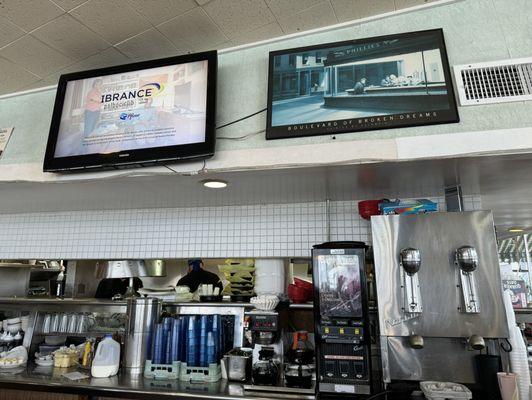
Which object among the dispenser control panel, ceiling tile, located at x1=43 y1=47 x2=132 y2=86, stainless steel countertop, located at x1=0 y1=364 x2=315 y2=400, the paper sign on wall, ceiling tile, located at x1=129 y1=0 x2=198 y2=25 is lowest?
stainless steel countertop, located at x1=0 y1=364 x2=315 y2=400

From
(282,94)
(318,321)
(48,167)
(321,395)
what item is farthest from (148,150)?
(321,395)

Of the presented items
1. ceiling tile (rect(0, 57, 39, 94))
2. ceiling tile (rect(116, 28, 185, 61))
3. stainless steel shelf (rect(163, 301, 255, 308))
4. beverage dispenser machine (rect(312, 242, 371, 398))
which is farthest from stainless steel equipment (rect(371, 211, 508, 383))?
ceiling tile (rect(0, 57, 39, 94))

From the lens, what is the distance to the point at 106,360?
228cm

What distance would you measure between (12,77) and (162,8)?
146 centimetres

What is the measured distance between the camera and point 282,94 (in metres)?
2.12

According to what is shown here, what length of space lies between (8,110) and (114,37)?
51.0 inches

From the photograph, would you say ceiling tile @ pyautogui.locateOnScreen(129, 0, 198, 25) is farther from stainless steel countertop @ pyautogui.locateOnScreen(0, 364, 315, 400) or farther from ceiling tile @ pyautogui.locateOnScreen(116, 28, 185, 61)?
stainless steel countertop @ pyautogui.locateOnScreen(0, 364, 315, 400)

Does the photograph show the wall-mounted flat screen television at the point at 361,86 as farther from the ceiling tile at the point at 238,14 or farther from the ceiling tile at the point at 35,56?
the ceiling tile at the point at 35,56

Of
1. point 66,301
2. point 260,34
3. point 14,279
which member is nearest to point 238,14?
point 260,34

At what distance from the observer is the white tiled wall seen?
2.70m

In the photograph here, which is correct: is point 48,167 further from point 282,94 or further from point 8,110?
point 282,94

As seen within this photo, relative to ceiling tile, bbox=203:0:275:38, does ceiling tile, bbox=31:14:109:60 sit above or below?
above

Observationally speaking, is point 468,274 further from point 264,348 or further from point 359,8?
point 359,8

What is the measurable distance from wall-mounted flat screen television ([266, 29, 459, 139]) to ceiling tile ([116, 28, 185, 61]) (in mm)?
707
